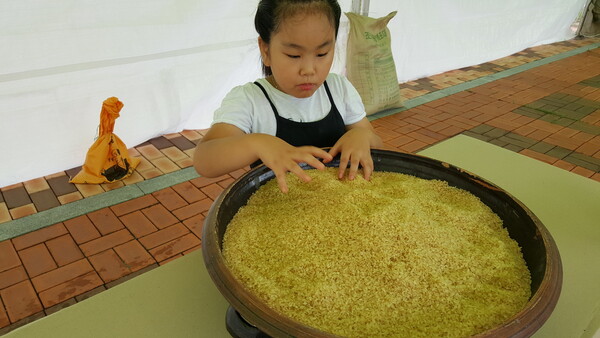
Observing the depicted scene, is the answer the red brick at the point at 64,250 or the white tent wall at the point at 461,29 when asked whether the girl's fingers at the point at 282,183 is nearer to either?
the red brick at the point at 64,250

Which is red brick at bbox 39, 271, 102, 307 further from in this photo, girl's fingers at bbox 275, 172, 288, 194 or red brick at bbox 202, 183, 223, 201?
A: girl's fingers at bbox 275, 172, 288, 194

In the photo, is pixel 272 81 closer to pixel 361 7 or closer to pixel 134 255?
pixel 134 255

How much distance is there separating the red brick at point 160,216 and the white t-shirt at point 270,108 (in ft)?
3.32

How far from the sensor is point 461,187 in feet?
3.00

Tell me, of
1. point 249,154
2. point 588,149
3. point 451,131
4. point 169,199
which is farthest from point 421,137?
point 249,154

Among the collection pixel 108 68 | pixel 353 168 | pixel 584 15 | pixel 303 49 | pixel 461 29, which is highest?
pixel 303 49

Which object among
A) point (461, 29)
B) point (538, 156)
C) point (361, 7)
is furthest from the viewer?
point (461, 29)

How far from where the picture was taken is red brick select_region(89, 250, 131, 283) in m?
1.71

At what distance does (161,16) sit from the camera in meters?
2.38

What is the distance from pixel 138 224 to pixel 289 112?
1166 mm

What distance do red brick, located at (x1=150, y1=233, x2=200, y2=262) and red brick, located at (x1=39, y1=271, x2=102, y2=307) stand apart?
0.25 m

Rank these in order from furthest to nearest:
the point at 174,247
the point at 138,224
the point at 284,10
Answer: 1. the point at 138,224
2. the point at 174,247
3. the point at 284,10

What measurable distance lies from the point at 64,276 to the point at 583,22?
777cm


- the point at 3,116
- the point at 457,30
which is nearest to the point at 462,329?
the point at 3,116
